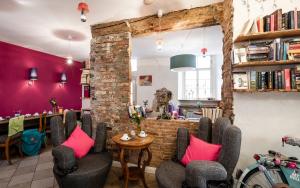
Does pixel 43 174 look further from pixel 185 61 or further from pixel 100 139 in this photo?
pixel 185 61

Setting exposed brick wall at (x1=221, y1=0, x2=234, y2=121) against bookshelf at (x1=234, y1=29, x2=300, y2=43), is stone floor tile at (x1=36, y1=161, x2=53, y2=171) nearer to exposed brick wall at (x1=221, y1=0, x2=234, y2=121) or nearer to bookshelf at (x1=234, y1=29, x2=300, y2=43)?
exposed brick wall at (x1=221, y1=0, x2=234, y2=121)

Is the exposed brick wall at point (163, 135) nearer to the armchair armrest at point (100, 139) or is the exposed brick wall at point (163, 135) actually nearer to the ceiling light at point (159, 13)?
the armchair armrest at point (100, 139)

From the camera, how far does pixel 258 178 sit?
6.55ft

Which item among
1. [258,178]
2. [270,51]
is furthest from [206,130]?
[270,51]

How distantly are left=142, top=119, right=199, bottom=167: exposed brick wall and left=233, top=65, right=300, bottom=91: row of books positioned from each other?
3.35 ft

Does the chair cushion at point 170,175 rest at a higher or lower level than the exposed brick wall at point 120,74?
lower

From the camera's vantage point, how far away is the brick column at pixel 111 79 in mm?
3164

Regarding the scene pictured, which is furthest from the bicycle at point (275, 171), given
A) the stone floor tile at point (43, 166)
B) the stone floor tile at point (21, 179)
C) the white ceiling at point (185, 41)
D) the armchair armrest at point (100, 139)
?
the stone floor tile at point (43, 166)

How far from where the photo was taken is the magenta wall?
446 centimetres

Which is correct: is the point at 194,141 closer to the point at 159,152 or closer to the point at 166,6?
the point at 159,152

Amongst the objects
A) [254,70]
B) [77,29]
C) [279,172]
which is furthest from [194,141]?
[77,29]

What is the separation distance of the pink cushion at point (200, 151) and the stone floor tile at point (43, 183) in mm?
2009

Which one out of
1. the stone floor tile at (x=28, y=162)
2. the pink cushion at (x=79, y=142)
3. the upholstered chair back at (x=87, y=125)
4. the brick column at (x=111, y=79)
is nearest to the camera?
the pink cushion at (x=79, y=142)

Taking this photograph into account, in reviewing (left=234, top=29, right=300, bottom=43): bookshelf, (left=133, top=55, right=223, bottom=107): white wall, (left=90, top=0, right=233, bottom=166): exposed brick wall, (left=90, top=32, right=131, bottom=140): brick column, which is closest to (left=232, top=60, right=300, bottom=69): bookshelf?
(left=234, top=29, right=300, bottom=43): bookshelf
